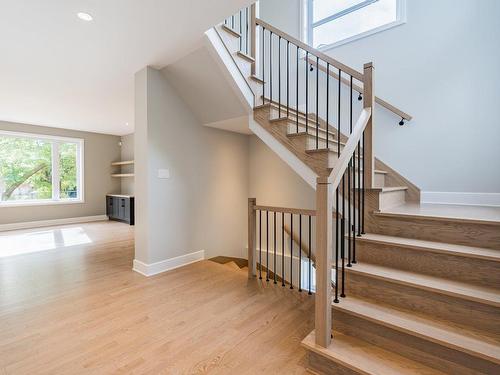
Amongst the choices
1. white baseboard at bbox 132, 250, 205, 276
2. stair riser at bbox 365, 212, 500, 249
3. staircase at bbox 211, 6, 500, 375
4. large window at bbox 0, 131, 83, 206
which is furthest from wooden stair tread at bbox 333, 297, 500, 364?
large window at bbox 0, 131, 83, 206

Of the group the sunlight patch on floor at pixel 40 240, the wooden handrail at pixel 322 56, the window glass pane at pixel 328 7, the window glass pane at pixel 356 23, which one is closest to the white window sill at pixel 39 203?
the sunlight patch on floor at pixel 40 240

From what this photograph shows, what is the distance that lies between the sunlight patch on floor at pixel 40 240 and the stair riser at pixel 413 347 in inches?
182

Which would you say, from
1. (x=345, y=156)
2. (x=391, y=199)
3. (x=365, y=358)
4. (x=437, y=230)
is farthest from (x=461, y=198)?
(x=365, y=358)

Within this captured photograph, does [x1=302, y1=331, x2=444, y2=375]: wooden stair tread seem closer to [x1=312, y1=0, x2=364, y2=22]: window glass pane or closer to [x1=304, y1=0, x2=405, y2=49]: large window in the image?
[x1=304, y1=0, x2=405, y2=49]: large window

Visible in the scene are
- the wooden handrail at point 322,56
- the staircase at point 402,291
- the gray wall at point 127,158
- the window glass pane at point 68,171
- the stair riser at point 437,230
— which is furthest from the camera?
the gray wall at point 127,158

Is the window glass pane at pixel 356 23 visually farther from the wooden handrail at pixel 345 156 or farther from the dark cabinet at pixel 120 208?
the dark cabinet at pixel 120 208

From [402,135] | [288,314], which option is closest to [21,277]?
[288,314]

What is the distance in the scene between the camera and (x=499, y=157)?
2646 millimetres

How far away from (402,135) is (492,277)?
2.15 meters

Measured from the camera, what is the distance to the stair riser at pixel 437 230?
166 centimetres

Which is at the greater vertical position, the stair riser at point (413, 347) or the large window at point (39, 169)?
the large window at point (39, 169)

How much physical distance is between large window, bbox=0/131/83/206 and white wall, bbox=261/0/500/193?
23.6ft

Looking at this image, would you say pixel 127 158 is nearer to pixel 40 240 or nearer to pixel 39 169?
pixel 39 169

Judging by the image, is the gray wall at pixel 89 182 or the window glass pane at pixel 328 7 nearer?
the window glass pane at pixel 328 7
